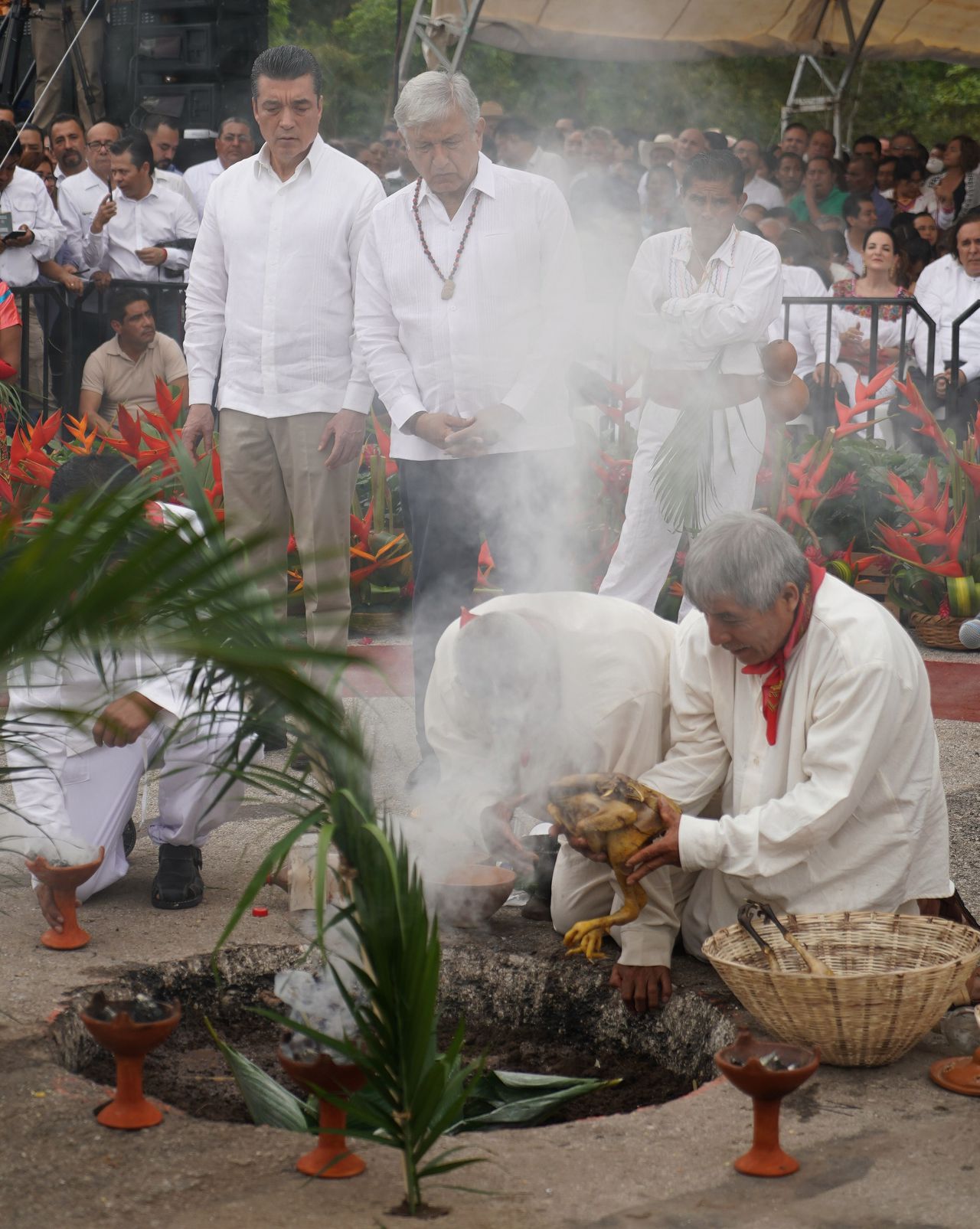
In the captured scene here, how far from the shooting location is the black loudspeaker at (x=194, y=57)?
11.8 metres

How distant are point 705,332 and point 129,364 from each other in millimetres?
3781

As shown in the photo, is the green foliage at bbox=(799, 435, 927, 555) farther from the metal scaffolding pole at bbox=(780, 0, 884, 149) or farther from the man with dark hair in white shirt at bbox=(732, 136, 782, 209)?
the metal scaffolding pole at bbox=(780, 0, 884, 149)

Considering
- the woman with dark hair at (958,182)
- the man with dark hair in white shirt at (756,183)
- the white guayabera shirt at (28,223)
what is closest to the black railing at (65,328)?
the white guayabera shirt at (28,223)

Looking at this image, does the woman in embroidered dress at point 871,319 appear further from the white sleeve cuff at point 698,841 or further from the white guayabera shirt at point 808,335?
the white sleeve cuff at point 698,841

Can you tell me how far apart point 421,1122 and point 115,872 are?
6.71 feet

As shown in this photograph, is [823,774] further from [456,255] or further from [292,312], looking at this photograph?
[292,312]

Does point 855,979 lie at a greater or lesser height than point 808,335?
lesser

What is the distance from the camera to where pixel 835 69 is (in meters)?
19.3

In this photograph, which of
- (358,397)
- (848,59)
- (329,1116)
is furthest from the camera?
(848,59)

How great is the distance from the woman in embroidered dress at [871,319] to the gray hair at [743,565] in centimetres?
594

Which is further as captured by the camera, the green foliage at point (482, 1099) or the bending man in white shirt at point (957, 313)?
the bending man in white shirt at point (957, 313)

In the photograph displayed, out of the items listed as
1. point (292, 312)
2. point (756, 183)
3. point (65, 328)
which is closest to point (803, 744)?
point (292, 312)

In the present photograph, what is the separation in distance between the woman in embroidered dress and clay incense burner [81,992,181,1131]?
697cm

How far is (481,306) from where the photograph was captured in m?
5.03
